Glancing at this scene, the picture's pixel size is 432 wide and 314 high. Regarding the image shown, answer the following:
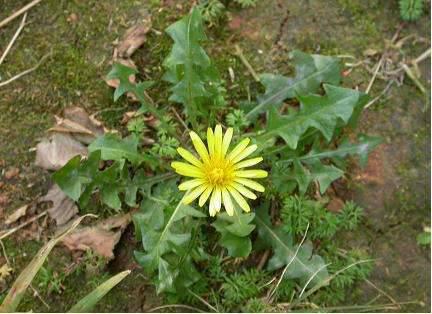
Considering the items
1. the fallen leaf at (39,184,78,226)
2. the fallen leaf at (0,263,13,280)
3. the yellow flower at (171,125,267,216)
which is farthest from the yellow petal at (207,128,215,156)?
the fallen leaf at (0,263,13,280)

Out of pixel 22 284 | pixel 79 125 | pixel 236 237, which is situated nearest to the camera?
pixel 22 284

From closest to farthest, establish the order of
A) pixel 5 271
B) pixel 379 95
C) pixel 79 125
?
1. pixel 5 271
2. pixel 79 125
3. pixel 379 95

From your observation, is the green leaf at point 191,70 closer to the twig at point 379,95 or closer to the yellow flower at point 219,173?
the yellow flower at point 219,173

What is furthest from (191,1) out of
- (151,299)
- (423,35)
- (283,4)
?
(151,299)

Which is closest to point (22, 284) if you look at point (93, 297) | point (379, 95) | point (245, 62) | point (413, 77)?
point (93, 297)

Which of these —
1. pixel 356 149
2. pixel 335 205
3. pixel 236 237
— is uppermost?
pixel 356 149

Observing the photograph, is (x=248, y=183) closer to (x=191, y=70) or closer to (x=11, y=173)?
(x=191, y=70)

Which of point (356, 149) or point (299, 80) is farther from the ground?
point (299, 80)

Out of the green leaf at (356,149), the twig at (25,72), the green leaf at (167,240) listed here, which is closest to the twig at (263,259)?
the green leaf at (167,240)
